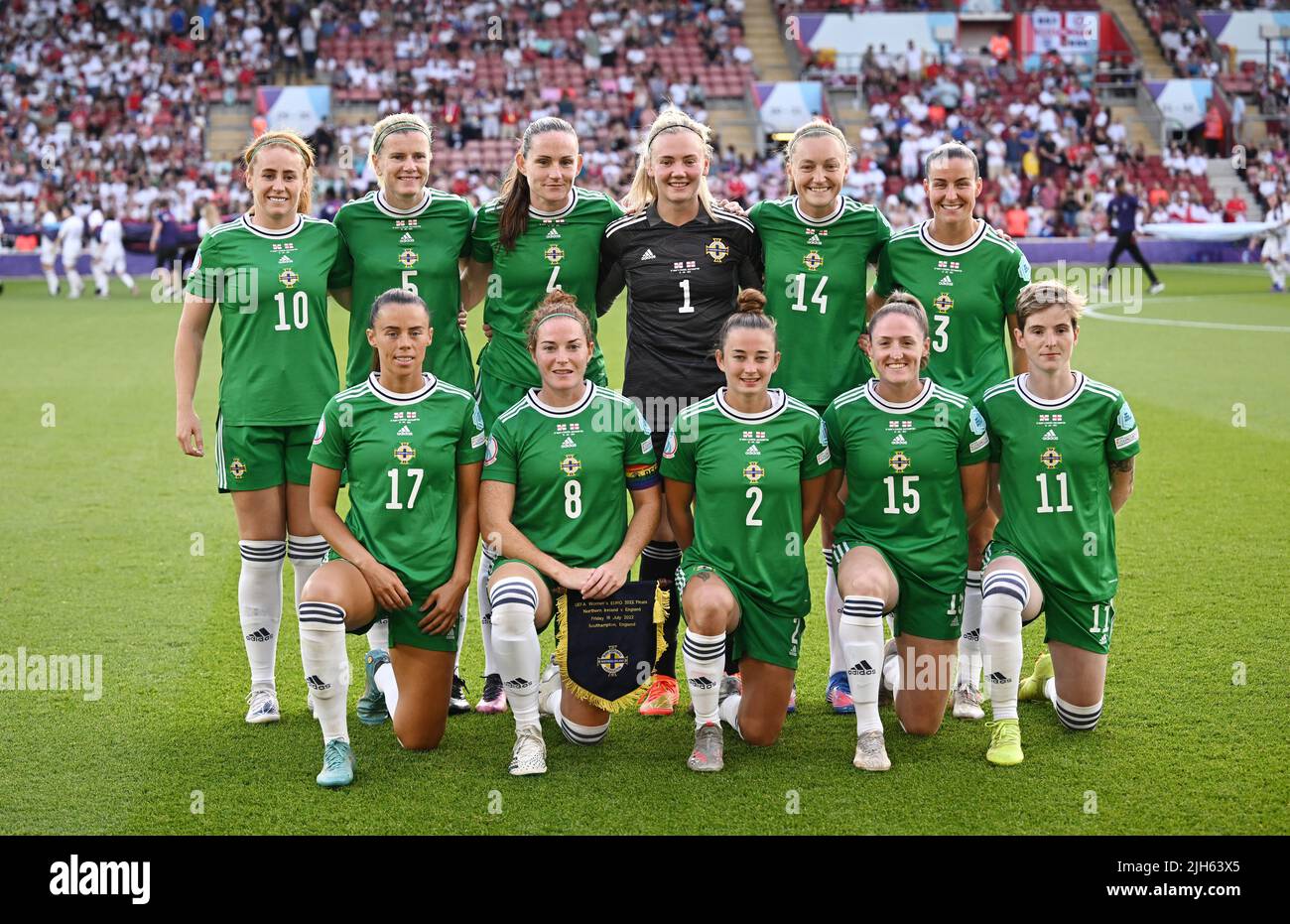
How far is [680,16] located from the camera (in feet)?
120

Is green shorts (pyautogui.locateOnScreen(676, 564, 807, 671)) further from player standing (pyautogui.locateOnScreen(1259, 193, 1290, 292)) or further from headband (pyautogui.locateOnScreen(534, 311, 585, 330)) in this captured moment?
player standing (pyautogui.locateOnScreen(1259, 193, 1290, 292))

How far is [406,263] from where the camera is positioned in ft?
16.5

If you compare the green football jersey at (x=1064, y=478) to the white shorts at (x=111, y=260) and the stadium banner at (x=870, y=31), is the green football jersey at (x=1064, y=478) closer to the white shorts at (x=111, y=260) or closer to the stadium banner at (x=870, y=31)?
the white shorts at (x=111, y=260)

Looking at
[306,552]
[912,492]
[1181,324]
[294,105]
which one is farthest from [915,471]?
[294,105]

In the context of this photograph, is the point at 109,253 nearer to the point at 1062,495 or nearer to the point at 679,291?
the point at 679,291

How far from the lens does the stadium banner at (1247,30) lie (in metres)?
35.6

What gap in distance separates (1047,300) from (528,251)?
6.25 ft

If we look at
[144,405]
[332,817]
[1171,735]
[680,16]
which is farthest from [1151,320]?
[680,16]

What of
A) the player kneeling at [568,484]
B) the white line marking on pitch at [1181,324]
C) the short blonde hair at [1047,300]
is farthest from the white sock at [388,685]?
the white line marking on pitch at [1181,324]

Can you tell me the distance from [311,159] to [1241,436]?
7644 millimetres

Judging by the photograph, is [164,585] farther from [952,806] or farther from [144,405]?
[144,405]

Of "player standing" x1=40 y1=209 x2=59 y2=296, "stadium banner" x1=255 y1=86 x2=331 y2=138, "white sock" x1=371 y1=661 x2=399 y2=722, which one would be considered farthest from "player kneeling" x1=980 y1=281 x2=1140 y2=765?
"stadium banner" x1=255 y1=86 x2=331 y2=138

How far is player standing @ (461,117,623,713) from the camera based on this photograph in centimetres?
501

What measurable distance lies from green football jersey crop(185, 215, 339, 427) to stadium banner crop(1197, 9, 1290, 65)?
120 feet
